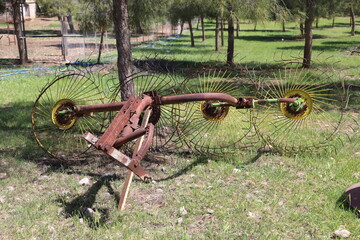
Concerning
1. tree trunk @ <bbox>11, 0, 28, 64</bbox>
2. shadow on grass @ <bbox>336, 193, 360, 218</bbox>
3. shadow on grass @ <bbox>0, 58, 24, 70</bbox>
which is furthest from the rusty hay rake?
tree trunk @ <bbox>11, 0, 28, 64</bbox>

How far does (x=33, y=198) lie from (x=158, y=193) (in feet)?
4.33

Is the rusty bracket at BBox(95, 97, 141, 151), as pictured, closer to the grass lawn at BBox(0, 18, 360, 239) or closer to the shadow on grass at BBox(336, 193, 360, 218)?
the grass lawn at BBox(0, 18, 360, 239)

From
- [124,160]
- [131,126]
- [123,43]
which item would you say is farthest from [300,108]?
[123,43]

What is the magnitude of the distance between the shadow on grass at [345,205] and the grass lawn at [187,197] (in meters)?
0.03

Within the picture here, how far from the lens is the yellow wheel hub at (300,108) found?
16.8 ft

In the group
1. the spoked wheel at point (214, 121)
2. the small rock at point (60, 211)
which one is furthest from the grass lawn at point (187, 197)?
the spoked wheel at point (214, 121)

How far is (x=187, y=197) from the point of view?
13.9ft

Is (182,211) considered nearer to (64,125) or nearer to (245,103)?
(245,103)

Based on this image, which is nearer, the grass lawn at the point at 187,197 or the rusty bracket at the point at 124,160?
the rusty bracket at the point at 124,160

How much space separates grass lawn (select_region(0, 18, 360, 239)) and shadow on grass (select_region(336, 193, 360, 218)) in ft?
0.08

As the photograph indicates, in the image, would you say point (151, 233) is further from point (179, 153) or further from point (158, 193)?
point (179, 153)

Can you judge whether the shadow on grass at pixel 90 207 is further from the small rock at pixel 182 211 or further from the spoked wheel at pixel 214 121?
the spoked wheel at pixel 214 121

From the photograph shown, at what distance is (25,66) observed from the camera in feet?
49.9

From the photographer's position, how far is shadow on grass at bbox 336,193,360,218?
3784 millimetres
